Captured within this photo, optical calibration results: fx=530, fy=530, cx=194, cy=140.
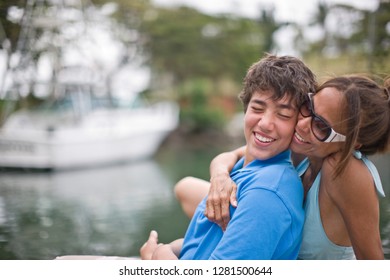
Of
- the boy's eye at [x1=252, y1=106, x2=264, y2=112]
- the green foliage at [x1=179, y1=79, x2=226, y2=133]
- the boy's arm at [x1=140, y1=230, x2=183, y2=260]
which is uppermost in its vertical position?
the boy's eye at [x1=252, y1=106, x2=264, y2=112]

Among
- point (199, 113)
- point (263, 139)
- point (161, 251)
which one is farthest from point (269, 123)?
point (199, 113)

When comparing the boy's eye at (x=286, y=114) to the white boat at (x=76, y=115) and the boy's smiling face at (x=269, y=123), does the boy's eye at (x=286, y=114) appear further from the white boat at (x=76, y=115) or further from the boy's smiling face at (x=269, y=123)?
the white boat at (x=76, y=115)

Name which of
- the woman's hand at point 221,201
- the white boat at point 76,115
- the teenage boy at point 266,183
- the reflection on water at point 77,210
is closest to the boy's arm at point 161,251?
the teenage boy at point 266,183

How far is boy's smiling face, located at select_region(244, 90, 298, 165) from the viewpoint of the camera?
2.73 ft

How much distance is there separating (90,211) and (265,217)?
2.14 meters

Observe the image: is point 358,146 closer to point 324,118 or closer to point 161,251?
point 324,118

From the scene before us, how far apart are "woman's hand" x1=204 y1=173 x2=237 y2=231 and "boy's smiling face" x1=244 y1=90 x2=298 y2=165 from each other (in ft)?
0.22

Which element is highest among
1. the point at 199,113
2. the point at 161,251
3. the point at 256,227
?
the point at 256,227

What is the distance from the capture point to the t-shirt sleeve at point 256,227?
77cm

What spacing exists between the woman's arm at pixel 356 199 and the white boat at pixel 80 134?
12.9 feet

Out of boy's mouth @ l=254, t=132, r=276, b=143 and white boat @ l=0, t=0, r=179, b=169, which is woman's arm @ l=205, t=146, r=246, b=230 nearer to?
boy's mouth @ l=254, t=132, r=276, b=143

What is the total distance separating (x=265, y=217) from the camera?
0.77m

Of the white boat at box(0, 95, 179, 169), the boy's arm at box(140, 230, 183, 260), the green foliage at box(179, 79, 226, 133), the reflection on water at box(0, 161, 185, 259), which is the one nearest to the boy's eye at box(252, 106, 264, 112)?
the boy's arm at box(140, 230, 183, 260)
